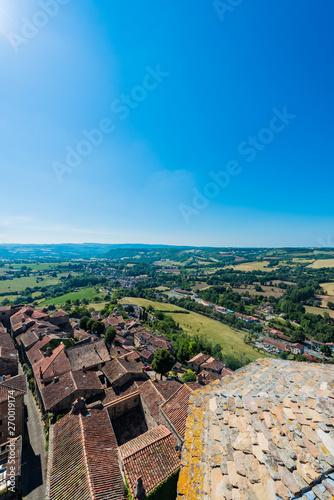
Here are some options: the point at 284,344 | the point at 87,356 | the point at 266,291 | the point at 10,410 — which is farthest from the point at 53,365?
the point at 266,291

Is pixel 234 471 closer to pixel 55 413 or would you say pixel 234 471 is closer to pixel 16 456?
pixel 16 456

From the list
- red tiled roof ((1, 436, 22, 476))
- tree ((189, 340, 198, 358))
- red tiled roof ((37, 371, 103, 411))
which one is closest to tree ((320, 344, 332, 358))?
tree ((189, 340, 198, 358))

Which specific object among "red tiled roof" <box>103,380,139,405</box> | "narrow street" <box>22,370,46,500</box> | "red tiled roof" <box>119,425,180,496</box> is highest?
"red tiled roof" <box>119,425,180,496</box>

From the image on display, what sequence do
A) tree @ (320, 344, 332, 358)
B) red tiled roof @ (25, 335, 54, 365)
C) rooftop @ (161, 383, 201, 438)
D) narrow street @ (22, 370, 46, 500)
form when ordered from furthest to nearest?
tree @ (320, 344, 332, 358) → red tiled roof @ (25, 335, 54, 365) → narrow street @ (22, 370, 46, 500) → rooftop @ (161, 383, 201, 438)

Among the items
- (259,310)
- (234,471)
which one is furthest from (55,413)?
(259,310)

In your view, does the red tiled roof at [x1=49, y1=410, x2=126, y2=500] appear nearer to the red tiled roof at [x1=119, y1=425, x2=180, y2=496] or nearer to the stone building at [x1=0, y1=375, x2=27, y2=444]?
the red tiled roof at [x1=119, y1=425, x2=180, y2=496]

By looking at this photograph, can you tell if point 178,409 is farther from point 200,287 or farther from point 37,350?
point 200,287

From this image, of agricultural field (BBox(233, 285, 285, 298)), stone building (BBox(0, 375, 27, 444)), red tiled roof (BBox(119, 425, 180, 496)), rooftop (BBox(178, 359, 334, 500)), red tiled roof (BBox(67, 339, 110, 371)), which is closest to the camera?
rooftop (BBox(178, 359, 334, 500))
